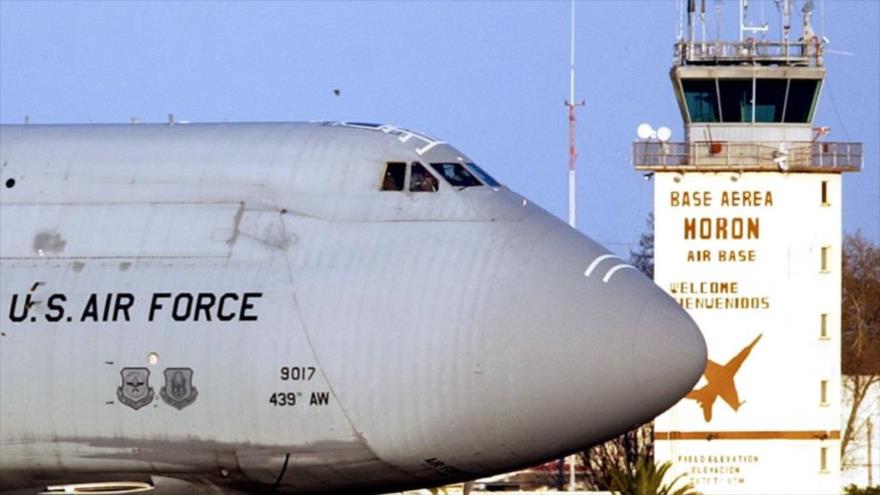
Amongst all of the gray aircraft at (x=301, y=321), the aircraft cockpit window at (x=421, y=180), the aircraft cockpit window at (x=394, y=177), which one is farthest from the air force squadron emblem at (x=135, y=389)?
the aircraft cockpit window at (x=421, y=180)

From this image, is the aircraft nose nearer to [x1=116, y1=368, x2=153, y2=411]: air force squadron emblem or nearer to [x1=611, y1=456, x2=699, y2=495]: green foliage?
[x1=116, y1=368, x2=153, y2=411]: air force squadron emblem

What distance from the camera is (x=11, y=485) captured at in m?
25.9

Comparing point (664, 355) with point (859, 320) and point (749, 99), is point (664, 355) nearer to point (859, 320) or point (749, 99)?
point (749, 99)

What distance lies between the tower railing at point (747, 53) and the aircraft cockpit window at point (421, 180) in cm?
4135

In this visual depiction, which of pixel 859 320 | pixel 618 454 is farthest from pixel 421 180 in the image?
pixel 859 320

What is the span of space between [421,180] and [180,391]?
327 cm

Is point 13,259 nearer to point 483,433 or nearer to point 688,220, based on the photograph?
point 483,433

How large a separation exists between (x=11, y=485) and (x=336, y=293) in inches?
158

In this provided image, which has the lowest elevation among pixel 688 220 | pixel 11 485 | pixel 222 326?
pixel 11 485

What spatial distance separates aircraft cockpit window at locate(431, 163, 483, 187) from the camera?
2586 cm

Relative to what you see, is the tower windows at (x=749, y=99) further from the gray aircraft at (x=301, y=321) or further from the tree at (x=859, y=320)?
the gray aircraft at (x=301, y=321)

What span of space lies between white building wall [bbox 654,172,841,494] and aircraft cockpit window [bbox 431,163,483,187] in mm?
40291

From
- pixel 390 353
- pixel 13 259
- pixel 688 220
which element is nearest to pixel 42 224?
pixel 13 259

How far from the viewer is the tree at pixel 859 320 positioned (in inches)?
3484
